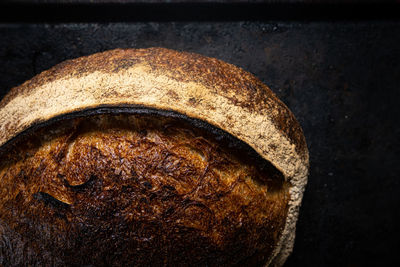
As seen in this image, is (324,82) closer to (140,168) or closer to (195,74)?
(195,74)

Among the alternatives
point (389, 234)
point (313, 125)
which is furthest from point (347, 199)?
point (313, 125)

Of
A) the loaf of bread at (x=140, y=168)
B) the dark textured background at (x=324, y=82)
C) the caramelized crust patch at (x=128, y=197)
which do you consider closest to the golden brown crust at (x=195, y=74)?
the loaf of bread at (x=140, y=168)

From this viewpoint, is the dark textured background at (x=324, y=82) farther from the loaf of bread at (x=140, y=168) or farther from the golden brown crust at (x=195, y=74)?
the loaf of bread at (x=140, y=168)

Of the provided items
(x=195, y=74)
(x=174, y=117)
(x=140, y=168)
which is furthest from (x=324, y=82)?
(x=140, y=168)

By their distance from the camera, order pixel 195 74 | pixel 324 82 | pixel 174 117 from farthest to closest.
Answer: pixel 324 82, pixel 195 74, pixel 174 117

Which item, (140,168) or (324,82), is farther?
(324,82)

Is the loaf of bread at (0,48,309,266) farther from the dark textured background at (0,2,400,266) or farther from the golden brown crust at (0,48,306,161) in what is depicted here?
the dark textured background at (0,2,400,266)

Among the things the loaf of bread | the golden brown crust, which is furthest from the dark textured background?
the loaf of bread
